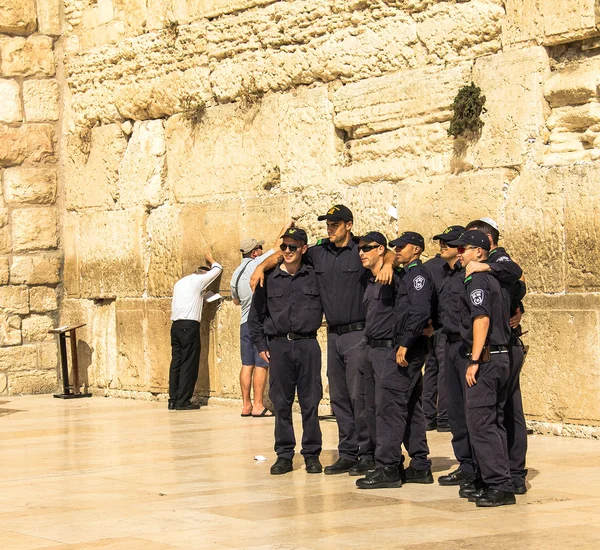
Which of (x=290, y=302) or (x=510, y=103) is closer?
(x=290, y=302)

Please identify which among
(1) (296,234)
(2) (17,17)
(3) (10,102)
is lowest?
(1) (296,234)

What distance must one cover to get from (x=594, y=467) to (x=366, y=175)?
432 centimetres

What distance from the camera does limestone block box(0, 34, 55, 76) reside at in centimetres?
1509

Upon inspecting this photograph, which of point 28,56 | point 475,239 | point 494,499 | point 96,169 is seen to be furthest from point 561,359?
point 28,56

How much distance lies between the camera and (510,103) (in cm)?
999

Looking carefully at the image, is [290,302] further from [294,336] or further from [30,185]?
[30,185]

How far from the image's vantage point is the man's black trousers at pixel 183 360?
12711 mm

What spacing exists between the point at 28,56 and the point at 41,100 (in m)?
0.57

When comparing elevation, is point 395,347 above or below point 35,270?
below

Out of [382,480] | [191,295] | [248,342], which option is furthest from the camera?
[191,295]

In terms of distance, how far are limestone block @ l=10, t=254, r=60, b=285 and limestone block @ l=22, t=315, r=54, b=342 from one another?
0.45 meters

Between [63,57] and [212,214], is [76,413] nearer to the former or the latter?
[212,214]

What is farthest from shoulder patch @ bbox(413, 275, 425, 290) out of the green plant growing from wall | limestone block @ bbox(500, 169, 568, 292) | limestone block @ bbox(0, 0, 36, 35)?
limestone block @ bbox(0, 0, 36, 35)

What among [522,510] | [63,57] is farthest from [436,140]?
[63,57]
